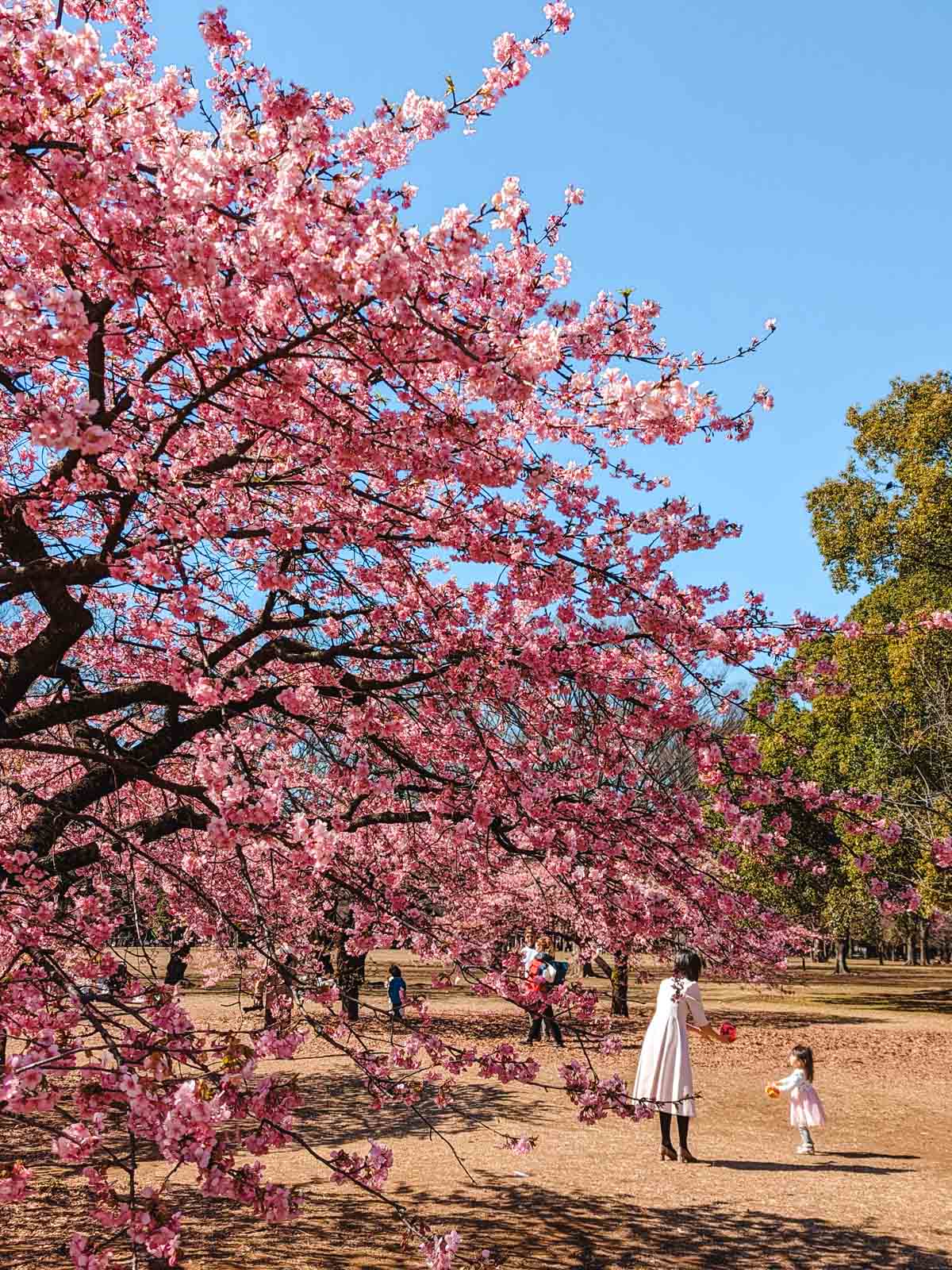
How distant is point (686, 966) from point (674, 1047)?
690 millimetres

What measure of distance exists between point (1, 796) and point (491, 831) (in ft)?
20.5

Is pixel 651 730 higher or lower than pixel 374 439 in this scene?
lower

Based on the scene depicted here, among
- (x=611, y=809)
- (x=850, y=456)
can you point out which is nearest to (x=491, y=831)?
(x=611, y=809)

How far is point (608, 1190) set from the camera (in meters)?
7.89

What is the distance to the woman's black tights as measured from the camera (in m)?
8.94

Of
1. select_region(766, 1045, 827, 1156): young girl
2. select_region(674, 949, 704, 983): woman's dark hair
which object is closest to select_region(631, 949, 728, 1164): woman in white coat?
select_region(674, 949, 704, 983): woman's dark hair

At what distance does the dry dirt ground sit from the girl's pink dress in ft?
→ 1.03

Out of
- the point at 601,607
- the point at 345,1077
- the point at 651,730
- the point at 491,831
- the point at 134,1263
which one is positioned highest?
the point at 601,607

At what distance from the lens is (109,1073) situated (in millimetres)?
3143

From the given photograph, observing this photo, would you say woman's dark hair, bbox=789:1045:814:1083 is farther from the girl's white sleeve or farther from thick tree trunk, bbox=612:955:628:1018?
thick tree trunk, bbox=612:955:628:1018

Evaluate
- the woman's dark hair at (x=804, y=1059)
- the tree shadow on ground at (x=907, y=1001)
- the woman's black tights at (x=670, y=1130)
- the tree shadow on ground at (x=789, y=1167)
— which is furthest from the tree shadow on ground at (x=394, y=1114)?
the tree shadow on ground at (x=907, y=1001)

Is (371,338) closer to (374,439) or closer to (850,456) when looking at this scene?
(374,439)

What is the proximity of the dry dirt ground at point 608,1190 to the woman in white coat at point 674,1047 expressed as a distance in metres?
0.47

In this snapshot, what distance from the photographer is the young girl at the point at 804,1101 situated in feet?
31.7
